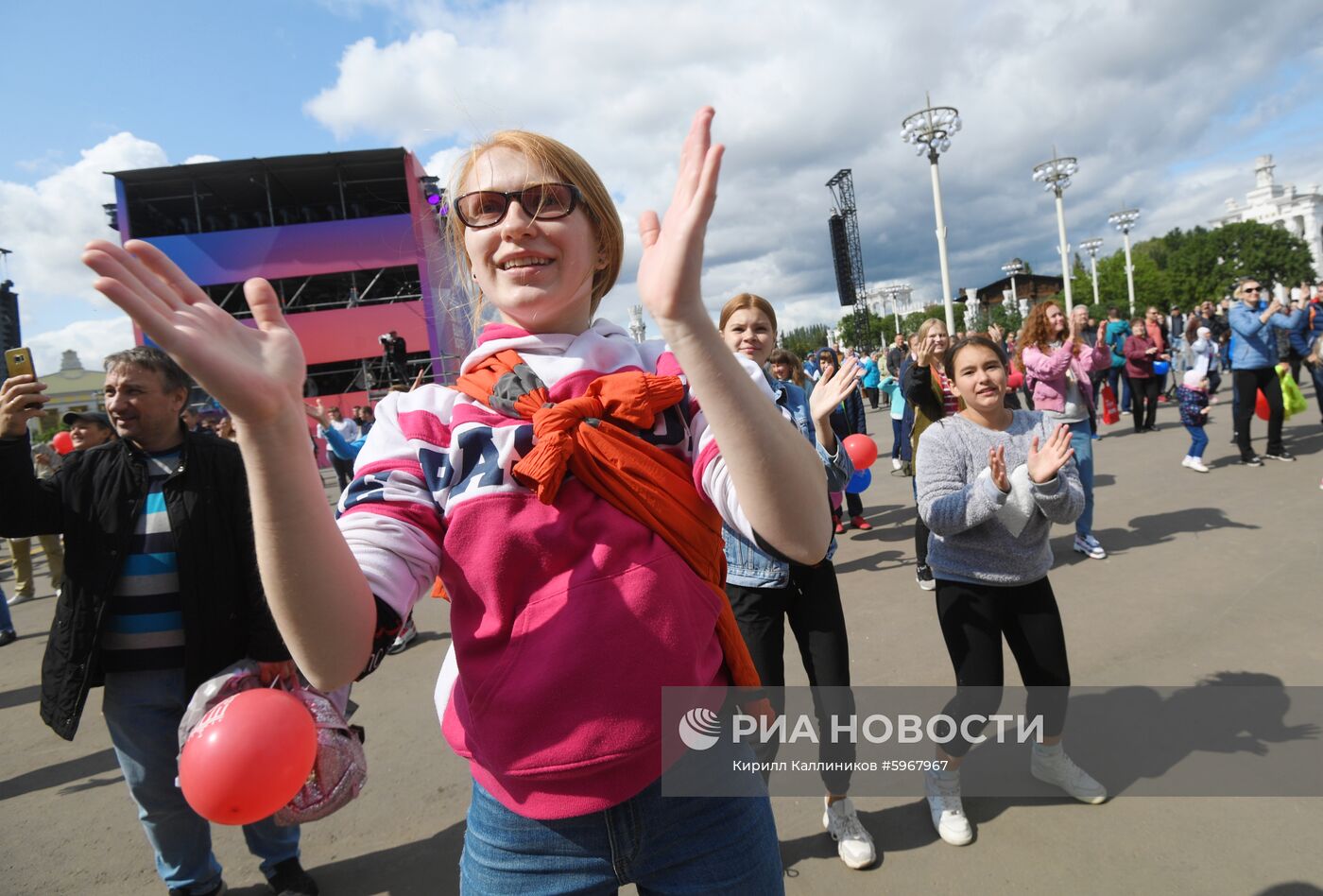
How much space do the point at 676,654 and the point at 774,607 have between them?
5.65 feet

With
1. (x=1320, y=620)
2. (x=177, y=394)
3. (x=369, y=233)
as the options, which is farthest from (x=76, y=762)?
(x=369, y=233)

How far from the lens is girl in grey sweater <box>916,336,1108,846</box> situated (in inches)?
108

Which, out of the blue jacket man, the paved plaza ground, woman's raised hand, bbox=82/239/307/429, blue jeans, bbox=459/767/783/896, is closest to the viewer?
woman's raised hand, bbox=82/239/307/429

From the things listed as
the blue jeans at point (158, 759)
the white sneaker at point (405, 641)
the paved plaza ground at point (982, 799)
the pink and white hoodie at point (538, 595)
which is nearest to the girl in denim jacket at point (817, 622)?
the paved plaza ground at point (982, 799)

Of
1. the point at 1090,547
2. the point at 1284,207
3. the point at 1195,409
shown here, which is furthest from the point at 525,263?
the point at 1284,207

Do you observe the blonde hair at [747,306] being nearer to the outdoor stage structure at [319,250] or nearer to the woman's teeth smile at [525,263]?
the woman's teeth smile at [525,263]

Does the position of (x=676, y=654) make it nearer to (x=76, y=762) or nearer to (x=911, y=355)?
(x=76, y=762)

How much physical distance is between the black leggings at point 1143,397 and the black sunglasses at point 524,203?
12105 mm

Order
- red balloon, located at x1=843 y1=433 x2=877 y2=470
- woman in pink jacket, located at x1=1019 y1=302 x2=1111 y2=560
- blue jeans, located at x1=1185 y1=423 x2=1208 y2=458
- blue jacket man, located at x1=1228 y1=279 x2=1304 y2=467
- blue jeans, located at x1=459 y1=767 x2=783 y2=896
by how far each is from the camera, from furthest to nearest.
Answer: blue jeans, located at x1=1185 y1=423 x2=1208 y2=458, blue jacket man, located at x1=1228 y1=279 x2=1304 y2=467, woman in pink jacket, located at x1=1019 y1=302 x2=1111 y2=560, red balloon, located at x1=843 y1=433 x2=877 y2=470, blue jeans, located at x1=459 y1=767 x2=783 y2=896

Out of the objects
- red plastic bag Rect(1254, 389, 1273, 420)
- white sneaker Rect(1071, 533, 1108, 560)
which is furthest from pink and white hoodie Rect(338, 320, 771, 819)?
red plastic bag Rect(1254, 389, 1273, 420)

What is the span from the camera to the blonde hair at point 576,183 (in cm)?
133

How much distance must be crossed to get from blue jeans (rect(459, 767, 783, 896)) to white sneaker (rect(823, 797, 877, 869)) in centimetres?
162

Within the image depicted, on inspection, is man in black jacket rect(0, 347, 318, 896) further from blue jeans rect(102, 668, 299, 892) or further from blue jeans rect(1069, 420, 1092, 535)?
blue jeans rect(1069, 420, 1092, 535)

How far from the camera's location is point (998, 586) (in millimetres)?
2846
